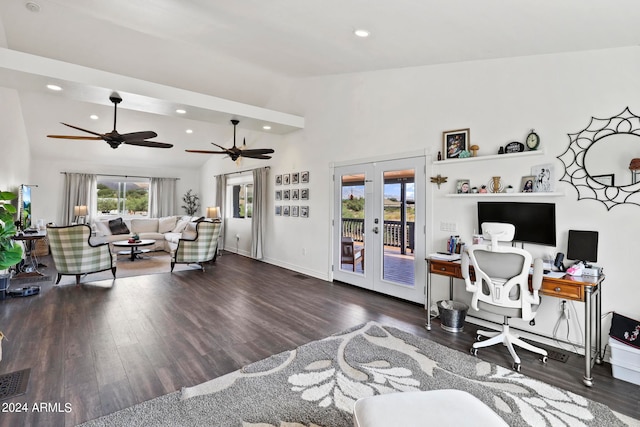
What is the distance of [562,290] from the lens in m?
2.53

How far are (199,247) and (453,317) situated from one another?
484 centimetres

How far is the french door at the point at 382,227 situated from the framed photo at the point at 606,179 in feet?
5.66

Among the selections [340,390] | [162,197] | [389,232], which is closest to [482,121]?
[389,232]

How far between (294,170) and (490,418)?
543 cm

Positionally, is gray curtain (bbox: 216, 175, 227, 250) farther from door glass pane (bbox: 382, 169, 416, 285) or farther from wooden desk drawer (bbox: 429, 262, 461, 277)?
wooden desk drawer (bbox: 429, 262, 461, 277)

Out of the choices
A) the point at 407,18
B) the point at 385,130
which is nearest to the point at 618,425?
the point at 407,18

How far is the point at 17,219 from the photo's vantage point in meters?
5.61

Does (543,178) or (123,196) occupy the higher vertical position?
(123,196)

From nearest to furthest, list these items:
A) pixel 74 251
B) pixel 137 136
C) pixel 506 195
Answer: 1. pixel 506 195
2. pixel 137 136
3. pixel 74 251

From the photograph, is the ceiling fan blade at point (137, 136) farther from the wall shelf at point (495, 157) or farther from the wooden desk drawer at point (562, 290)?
the wooden desk drawer at point (562, 290)

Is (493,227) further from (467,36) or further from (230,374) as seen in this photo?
(230,374)

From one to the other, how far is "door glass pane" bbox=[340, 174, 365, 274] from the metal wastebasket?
169 centimetres

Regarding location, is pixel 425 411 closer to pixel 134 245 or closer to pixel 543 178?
pixel 543 178

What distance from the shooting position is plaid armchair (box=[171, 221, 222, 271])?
6082mm
